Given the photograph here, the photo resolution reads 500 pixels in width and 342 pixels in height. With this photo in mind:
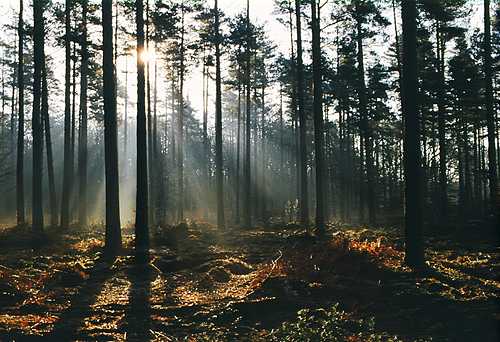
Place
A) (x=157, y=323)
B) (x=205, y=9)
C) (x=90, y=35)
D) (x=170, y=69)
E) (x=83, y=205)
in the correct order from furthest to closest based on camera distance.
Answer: (x=170, y=69)
(x=205, y=9)
(x=83, y=205)
(x=90, y=35)
(x=157, y=323)

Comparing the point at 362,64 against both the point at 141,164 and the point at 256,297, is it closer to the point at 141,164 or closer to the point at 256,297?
the point at 141,164

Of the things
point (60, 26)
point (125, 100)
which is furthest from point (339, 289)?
point (125, 100)

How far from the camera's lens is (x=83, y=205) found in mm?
25219

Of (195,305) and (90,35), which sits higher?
(90,35)

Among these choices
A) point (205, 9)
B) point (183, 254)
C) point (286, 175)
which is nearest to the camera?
point (183, 254)

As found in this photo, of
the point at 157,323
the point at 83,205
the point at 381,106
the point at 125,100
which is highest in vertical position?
the point at 125,100

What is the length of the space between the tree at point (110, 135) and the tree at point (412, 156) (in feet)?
26.6

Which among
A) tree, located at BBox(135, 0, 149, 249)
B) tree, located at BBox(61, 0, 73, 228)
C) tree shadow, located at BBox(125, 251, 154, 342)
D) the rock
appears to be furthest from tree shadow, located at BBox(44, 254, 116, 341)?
tree, located at BBox(61, 0, 73, 228)

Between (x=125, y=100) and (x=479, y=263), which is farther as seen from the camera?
(x=125, y=100)

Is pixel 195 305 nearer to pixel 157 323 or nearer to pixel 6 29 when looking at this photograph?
pixel 157 323

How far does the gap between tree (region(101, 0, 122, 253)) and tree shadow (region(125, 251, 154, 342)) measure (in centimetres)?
175

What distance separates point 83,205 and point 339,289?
19.5 m

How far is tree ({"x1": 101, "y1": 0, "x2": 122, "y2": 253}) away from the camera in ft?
45.3

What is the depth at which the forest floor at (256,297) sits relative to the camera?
664cm
